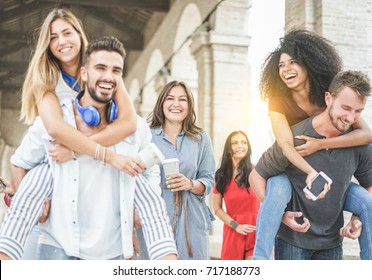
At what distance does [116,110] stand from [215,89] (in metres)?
5.06

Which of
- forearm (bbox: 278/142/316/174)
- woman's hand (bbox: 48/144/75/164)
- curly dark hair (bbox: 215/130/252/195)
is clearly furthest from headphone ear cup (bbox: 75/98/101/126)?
curly dark hair (bbox: 215/130/252/195)

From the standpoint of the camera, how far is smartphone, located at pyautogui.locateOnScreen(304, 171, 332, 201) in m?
2.40

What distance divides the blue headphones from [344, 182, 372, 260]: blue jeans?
3.11 ft

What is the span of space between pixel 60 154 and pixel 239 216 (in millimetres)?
1571

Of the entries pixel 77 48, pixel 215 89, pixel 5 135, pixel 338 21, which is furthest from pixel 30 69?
pixel 5 135

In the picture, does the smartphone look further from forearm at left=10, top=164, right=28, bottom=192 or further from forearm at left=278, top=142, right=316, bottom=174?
forearm at left=10, top=164, right=28, bottom=192

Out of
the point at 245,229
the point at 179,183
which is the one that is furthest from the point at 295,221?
the point at 245,229

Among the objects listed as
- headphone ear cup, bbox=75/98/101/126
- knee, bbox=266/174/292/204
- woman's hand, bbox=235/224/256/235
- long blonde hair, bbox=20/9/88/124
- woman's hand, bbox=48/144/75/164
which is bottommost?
woman's hand, bbox=235/224/256/235

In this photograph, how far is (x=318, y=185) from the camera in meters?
2.40

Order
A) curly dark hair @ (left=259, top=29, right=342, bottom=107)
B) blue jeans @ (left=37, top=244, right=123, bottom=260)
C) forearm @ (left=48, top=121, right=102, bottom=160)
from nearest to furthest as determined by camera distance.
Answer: blue jeans @ (left=37, top=244, right=123, bottom=260) → forearm @ (left=48, top=121, right=102, bottom=160) → curly dark hair @ (left=259, top=29, right=342, bottom=107)

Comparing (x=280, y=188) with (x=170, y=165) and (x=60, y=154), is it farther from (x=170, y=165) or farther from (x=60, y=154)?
(x=60, y=154)

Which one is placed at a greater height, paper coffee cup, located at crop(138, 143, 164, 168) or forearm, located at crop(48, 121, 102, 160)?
forearm, located at crop(48, 121, 102, 160)

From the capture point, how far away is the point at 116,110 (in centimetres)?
218
